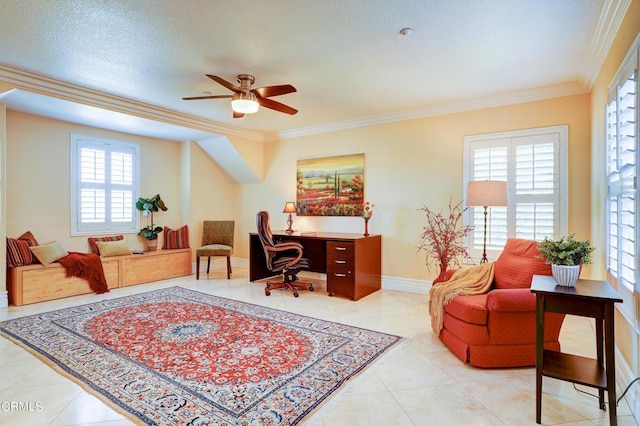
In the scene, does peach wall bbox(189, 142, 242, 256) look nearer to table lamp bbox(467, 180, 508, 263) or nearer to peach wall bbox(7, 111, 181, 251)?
peach wall bbox(7, 111, 181, 251)

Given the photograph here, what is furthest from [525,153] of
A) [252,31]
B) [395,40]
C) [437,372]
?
[252,31]

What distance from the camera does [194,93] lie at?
4227 mm

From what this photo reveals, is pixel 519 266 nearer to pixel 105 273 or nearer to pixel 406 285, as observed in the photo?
pixel 406 285

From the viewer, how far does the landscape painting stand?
5.46m

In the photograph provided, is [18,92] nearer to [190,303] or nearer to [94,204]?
[94,204]

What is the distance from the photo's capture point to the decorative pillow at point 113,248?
5.18 metres

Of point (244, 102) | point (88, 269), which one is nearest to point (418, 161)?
point (244, 102)

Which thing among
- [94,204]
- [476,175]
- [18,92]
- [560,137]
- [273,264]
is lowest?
[273,264]

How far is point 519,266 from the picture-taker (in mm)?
2889

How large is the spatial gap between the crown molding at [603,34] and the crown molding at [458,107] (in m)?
0.34

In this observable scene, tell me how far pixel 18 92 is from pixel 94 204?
2052mm

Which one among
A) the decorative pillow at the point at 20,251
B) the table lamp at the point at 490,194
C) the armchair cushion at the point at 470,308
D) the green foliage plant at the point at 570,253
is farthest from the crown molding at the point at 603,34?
the decorative pillow at the point at 20,251

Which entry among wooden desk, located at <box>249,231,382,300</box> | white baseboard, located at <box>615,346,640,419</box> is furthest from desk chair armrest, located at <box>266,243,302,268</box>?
white baseboard, located at <box>615,346,640,419</box>

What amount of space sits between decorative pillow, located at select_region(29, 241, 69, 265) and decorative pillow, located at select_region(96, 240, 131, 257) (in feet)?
1.72
